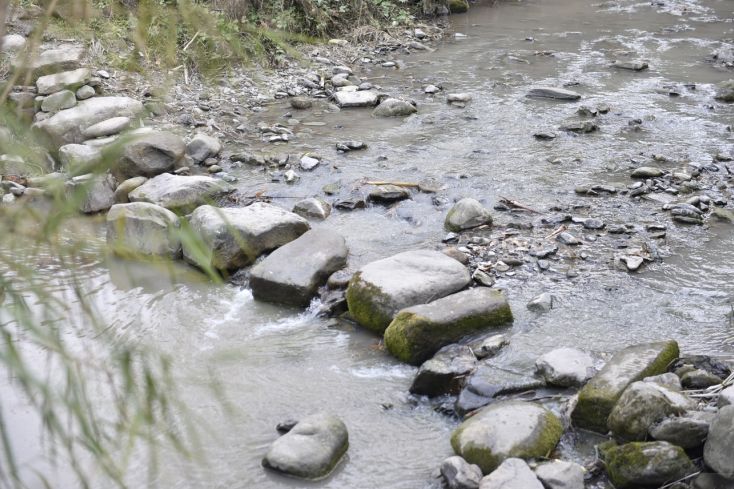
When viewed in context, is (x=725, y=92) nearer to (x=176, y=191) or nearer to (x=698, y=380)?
(x=698, y=380)

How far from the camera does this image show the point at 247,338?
4426 millimetres

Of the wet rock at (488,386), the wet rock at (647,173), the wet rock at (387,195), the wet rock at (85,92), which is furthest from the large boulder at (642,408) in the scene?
the wet rock at (85,92)

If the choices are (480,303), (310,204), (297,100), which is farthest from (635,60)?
(480,303)

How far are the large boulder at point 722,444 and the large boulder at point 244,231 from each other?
2.98 m

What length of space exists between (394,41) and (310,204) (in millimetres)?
5842

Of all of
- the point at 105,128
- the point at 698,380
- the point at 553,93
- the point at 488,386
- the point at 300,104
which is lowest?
the point at 488,386

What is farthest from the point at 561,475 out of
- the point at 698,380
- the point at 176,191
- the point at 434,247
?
the point at 176,191

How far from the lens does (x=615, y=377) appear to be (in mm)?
3477

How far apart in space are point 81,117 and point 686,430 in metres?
5.73

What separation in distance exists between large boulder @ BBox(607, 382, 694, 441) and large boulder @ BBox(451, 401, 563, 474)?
10.4 inches

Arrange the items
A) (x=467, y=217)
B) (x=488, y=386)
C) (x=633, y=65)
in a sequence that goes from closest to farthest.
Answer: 1. (x=488, y=386)
2. (x=467, y=217)
3. (x=633, y=65)

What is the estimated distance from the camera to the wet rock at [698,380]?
11.3ft

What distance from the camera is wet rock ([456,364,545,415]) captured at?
3.68 m

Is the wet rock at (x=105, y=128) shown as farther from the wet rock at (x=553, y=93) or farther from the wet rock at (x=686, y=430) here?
the wet rock at (x=686, y=430)
